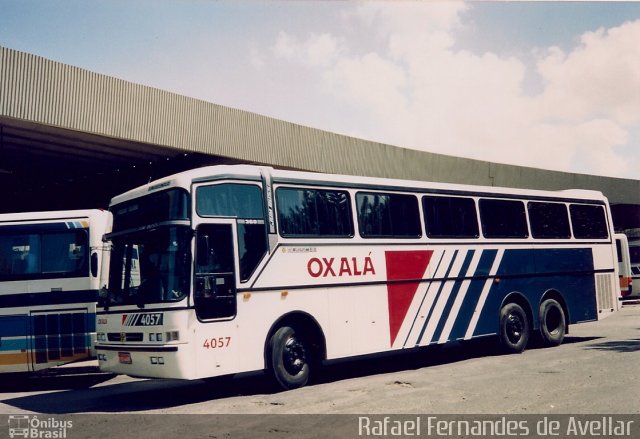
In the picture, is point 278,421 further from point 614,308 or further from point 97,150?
point 97,150

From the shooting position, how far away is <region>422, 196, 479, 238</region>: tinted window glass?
447 inches

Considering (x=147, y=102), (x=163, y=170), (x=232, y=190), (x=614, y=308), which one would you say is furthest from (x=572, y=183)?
(x=232, y=190)

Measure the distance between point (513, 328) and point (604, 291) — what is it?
3.38 meters

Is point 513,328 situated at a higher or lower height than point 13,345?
lower

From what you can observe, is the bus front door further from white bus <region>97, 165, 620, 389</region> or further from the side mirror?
the side mirror

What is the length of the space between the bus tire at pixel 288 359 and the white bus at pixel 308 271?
0.02 m

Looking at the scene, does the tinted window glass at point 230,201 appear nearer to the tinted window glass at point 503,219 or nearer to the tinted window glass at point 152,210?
the tinted window glass at point 152,210

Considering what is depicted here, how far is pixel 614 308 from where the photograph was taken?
14.5m

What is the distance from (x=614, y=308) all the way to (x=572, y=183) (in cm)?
2072

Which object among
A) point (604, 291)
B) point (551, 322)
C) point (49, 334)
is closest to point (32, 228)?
point (49, 334)

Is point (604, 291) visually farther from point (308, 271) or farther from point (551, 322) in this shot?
point (308, 271)

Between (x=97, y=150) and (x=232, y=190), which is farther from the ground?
(x=97, y=150)

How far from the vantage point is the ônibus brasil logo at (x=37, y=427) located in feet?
22.4

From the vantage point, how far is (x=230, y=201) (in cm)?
879
